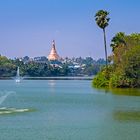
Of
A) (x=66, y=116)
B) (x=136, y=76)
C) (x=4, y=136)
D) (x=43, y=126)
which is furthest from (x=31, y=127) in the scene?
(x=136, y=76)

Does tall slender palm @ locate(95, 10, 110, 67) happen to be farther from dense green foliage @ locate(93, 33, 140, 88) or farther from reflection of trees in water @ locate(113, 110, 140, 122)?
reflection of trees in water @ locate(113, 110, 140, 122)

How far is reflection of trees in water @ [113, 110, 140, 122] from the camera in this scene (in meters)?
41.8

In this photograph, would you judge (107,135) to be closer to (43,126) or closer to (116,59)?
(43,126)

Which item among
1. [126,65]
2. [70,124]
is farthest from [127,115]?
[126,65]

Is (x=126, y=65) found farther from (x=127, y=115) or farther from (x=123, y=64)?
(x=127, y=115)

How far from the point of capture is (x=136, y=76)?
96438 mm

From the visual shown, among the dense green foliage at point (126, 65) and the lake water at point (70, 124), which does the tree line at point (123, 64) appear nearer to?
the dense green foliage at point (126, 65)

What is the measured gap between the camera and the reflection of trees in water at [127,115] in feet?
137

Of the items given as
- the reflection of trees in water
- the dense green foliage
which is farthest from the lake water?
the dense green foliage

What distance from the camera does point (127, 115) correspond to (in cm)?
4488

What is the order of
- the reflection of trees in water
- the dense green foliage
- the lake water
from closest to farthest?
the lake water < the reflection of trees in water < the dense green foliage

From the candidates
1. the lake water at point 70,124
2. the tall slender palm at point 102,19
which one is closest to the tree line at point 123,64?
the tall slender palm at point 102,19

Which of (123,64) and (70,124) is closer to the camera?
(70,124)

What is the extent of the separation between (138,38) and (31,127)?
70.6 m
